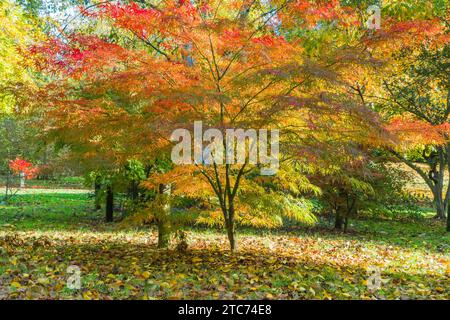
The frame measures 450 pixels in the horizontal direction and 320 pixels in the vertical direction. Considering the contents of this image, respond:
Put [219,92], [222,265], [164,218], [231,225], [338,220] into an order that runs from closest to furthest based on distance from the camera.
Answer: [219,92] < [222,265] < [164,218] < [231,225] < [338,220]

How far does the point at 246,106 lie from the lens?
20.6 ft

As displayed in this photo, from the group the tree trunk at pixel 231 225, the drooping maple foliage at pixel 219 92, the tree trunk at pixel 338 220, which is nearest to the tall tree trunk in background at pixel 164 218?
the drooping maple foliage at pixel 219 92

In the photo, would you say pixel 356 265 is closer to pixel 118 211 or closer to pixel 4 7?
pixel 4 7

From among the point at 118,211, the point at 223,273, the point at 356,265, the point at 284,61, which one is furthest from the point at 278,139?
the point at 118,211

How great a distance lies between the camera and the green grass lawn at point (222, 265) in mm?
5156

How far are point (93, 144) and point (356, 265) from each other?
4.37 meters

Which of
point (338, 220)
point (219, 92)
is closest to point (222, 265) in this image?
point (219, 92)

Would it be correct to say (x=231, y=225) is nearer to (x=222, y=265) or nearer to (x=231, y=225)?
(x=231, y=225)

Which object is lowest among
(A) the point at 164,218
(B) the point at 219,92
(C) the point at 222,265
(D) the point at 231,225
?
(C) the point at 222,265

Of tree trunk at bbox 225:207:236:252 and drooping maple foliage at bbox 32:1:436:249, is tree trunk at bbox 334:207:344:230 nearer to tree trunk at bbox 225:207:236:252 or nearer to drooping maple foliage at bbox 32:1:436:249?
drooping maple foliage at bbox 32:1:436:249

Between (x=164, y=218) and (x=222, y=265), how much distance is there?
117 cm

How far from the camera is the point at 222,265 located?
6.65m

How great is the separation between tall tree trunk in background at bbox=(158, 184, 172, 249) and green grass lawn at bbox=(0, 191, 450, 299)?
394mm

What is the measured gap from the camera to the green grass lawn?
516 cm
